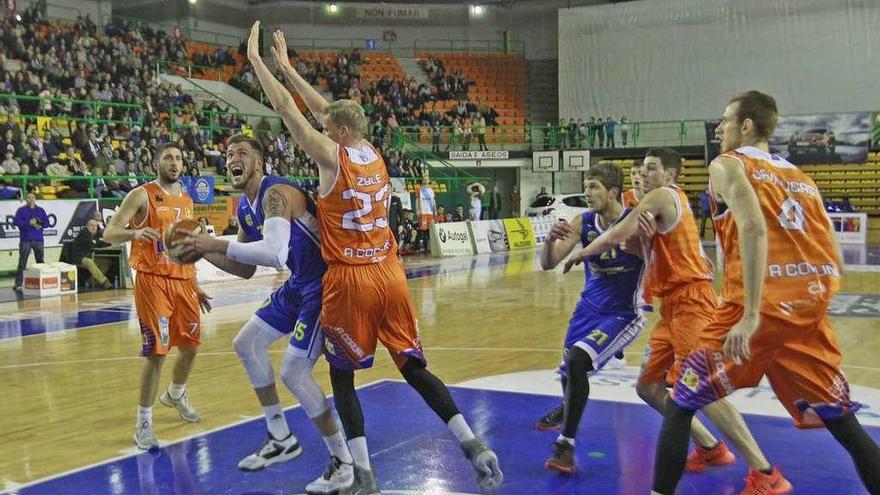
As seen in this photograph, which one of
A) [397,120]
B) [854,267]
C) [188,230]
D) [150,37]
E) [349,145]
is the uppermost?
[150,37]

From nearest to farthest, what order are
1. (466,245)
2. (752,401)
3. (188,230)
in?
(188,230) → (752,401) → (466,245)

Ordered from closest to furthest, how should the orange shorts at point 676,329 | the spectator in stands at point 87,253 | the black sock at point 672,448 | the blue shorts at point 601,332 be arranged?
the black sock at point 672,448 < the orange shorts at point 676,329 < the blue shorts at point 601,332 < the spectator in stands at point 87,253

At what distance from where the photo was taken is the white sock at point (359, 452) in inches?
188

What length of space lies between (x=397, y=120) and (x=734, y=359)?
3095cm

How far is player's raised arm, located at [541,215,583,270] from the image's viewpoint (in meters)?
5.50

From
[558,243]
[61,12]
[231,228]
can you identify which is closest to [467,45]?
[61,12]

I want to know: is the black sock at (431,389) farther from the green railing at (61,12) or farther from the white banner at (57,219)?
the green railing at (61,12)

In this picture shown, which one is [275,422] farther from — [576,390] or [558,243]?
[558,243]

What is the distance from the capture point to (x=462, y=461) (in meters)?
5.52

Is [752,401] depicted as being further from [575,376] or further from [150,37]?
[150,37]

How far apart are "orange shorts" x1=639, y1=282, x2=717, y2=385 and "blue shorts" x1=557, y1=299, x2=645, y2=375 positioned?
22 cm

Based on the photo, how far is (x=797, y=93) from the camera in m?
Answer: 32.6

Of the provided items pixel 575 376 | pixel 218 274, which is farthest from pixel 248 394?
pixel 218 274

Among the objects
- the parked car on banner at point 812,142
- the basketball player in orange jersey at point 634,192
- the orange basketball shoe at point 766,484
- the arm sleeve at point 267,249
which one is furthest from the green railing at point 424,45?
the orange basketball shoe at point 766,484
